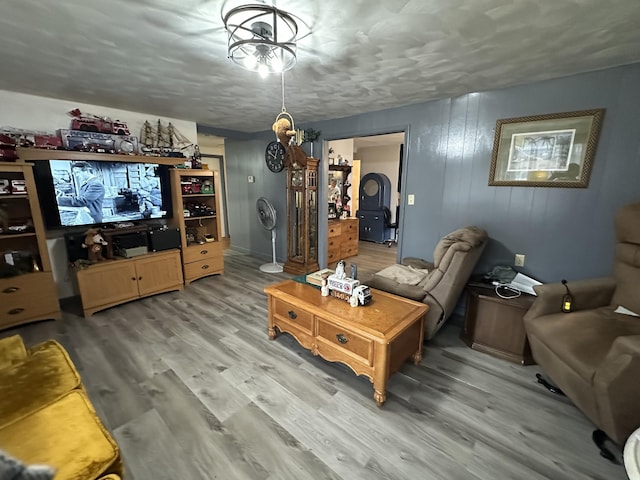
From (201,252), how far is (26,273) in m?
1.65

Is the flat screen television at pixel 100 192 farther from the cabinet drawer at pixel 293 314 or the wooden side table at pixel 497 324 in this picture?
the wooden side table at pixel 497 324

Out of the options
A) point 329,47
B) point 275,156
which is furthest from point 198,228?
point 329,47

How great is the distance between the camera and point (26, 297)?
256cm

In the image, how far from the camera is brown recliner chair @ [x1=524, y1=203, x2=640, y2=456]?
126 centimetres

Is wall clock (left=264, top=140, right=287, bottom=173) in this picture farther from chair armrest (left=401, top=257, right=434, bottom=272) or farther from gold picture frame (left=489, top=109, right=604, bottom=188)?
gold picture frame (left=489, top=109, right=604, bottom=188)

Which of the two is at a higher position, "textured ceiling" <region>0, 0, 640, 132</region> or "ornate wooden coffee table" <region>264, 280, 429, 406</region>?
"textured ceiling" <region>0, 0, 640, 132</region>

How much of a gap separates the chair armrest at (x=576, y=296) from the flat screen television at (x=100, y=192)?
3.91 metres

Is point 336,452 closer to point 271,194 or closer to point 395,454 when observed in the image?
point 395,454

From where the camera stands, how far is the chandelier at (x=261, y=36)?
1316 millimetres

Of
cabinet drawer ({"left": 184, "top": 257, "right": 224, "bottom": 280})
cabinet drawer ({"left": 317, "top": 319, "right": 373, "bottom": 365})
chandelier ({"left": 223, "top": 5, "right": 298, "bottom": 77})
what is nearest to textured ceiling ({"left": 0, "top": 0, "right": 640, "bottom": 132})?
chandelier ({"left": 223, "top": 5, "right": 298, "bottom": 77})

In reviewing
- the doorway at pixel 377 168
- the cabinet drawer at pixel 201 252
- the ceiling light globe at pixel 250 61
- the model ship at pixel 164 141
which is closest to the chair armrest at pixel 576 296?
the ceiling light globe at pixel 250 61

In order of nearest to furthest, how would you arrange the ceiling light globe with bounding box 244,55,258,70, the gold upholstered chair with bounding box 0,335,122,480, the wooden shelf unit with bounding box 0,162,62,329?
the gold upholstered chair with bounding box 0,335,122,480
the ceiling light globe with bounding box 244,55,258,70
the wooden shelf unit with bounding box 0,162,62,329

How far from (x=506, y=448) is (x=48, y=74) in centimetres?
404

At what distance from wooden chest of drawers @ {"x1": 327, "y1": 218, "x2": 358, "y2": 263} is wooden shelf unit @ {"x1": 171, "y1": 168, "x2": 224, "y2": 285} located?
→ 1747mm
